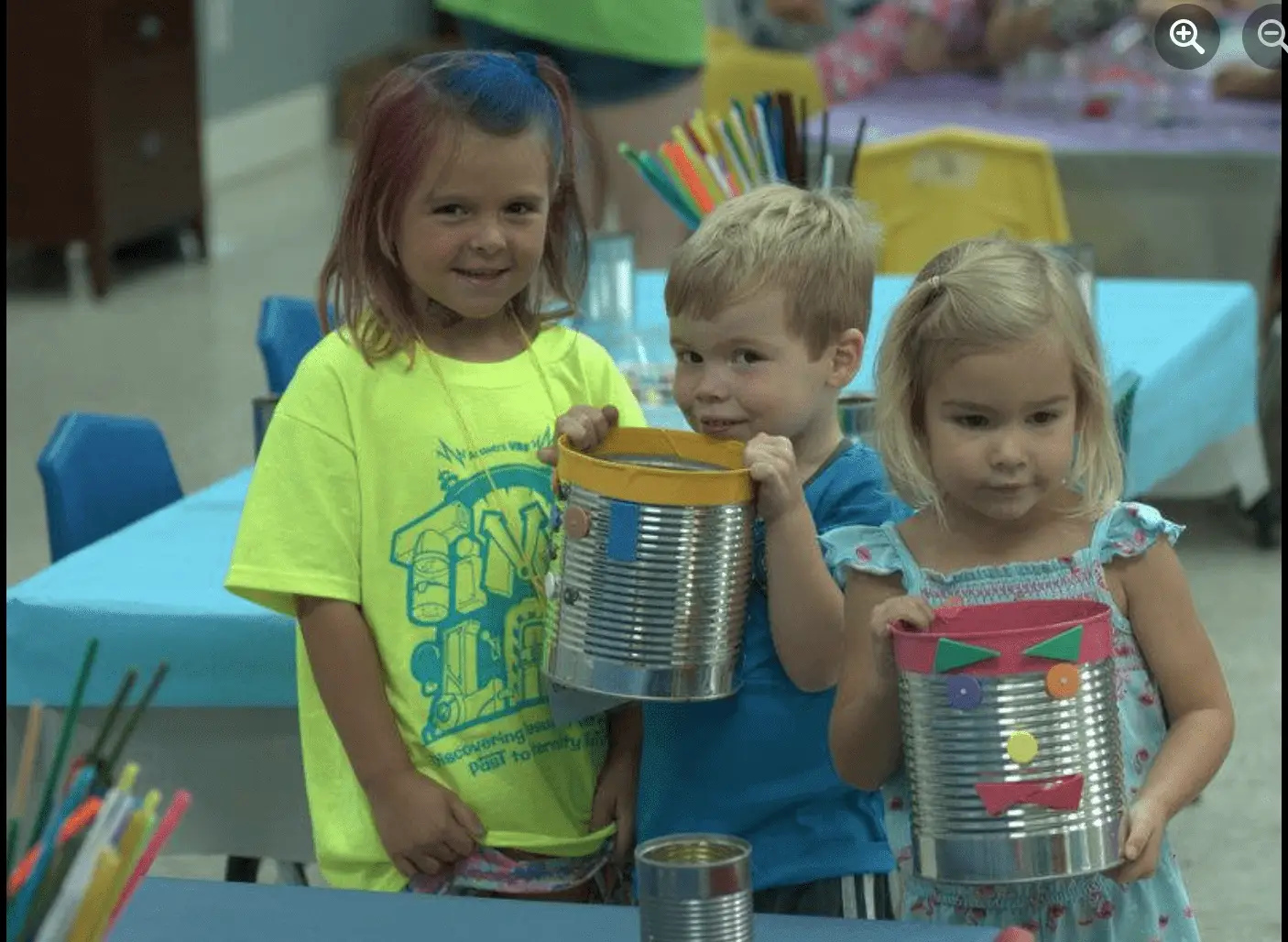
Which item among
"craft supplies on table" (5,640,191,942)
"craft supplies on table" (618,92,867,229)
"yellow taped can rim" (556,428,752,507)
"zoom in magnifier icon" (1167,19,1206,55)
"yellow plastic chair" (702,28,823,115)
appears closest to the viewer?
"craft supplies on table" (5,640,191,942)

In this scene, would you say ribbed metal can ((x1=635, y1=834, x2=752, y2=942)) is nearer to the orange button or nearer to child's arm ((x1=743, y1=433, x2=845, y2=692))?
the orange button

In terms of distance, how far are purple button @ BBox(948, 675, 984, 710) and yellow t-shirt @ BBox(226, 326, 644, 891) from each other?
543 mm

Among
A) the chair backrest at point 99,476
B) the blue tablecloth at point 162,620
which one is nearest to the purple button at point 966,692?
the blue tablecloth at point 162,620

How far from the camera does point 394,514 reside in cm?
168

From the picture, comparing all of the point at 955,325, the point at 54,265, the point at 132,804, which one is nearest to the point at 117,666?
the point at 955,325

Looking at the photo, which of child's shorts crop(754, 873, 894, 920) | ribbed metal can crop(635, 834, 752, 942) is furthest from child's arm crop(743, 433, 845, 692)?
ribbed metal can crop(635, 834, 752, 942)

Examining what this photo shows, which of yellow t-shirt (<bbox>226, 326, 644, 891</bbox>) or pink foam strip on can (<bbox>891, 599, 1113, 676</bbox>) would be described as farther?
yellow t-shirt (<bbox>226, 326, 644, 891</bbox>)

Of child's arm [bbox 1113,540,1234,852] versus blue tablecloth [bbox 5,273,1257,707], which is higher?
child's arm [bbox 1113,540,1234,852]

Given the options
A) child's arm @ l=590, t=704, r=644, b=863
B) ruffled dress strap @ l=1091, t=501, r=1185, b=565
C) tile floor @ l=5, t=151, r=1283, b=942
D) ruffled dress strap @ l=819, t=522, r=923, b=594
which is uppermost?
ruffled dress strap @ l=1091, t=501, r=1185, b=565

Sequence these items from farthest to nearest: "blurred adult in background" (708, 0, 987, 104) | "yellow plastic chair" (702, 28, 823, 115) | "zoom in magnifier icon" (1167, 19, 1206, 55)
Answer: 1. "blurred adult in background" (708, 0, 987, 104)
2. "yellow plastic chair" (702, 28, 823, 115)
3. "zoom in magnifier icon" (1167, 19, 1206, 55)

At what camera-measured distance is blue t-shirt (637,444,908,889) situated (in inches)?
65.2

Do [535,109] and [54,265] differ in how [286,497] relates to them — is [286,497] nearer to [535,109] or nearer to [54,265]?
[535,109]

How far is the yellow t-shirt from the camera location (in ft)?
5.49

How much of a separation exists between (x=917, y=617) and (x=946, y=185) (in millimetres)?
2512
